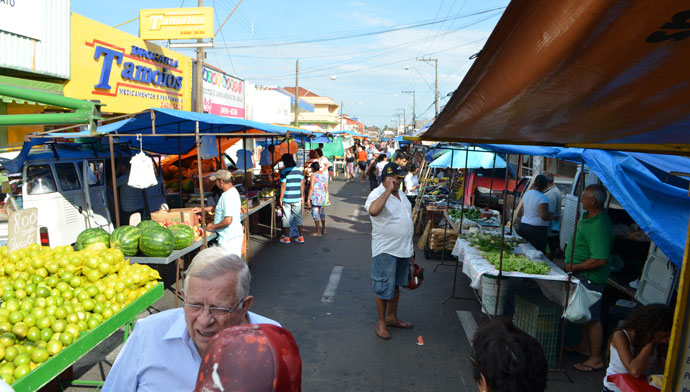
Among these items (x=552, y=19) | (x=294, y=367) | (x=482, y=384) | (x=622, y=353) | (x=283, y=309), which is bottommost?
(x=283, y=309)

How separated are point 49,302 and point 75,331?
0.53m

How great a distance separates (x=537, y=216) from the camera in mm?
7930

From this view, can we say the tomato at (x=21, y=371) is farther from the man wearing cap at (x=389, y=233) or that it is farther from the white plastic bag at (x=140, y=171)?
the white plastic bag at (x=140, y=171)

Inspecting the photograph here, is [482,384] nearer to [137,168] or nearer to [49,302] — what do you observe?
[49,302]

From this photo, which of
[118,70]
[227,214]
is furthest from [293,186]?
[118,70]

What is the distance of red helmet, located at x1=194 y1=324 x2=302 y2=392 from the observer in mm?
1104

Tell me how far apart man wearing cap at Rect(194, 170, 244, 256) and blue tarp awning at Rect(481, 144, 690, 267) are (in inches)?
188

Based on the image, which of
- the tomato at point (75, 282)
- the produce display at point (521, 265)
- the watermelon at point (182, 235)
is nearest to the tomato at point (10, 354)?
the tomato at point (75, 282)

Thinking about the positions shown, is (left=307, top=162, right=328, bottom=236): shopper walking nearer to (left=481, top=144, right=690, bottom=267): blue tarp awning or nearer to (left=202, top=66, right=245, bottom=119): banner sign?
(left=481, top=144, right=690, bottom=267): blue tarp awning

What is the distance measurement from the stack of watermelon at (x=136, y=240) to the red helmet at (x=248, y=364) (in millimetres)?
5577

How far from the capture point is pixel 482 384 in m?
2.04

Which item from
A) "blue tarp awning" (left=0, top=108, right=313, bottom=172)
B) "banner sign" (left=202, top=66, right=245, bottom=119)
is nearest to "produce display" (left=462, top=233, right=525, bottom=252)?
"blue tarp awning" (left=0, top=108, right=313, bottom=172)

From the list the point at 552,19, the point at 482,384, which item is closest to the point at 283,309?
the point at 482,384

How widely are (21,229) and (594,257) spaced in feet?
23.5
